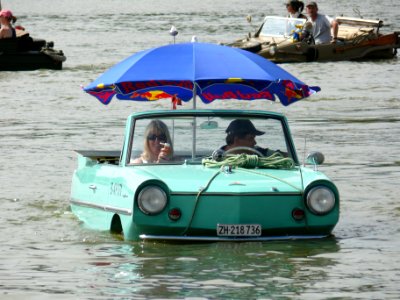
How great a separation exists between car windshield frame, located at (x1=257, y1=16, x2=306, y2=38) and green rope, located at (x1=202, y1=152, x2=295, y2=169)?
22670 mm

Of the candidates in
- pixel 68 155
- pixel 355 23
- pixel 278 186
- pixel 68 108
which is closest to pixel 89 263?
pixel 278 186

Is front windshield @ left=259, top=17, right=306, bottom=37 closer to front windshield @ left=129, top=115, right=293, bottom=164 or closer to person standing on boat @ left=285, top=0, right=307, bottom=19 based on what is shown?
person standing on boat @ left=285, top=0, right=307, bottom=19

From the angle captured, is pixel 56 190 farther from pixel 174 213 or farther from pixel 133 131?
pixel 174 213

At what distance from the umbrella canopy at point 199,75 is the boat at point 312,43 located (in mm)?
20359

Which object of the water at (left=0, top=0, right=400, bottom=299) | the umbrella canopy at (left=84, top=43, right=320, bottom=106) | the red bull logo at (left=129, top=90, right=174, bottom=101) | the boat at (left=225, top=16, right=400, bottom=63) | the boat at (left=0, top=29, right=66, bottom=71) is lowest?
the water at (left=0, top=0, right=400, bottom=299)

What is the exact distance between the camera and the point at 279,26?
37.1m

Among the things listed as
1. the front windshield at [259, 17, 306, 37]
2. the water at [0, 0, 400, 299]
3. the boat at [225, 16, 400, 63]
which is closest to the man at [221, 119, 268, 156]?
the water at [0, 0, 400, 299]

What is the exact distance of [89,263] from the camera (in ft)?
39.3

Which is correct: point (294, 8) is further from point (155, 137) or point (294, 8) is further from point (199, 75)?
point (155, 137)

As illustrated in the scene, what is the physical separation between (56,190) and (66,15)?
187 feet

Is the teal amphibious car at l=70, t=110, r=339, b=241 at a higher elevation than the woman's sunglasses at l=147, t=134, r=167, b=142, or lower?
lower

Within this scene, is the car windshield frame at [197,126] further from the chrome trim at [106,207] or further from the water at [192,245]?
the water at [192,245]

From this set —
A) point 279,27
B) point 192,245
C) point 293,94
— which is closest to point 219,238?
point 192,245

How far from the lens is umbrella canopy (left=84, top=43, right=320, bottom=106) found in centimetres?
1369
